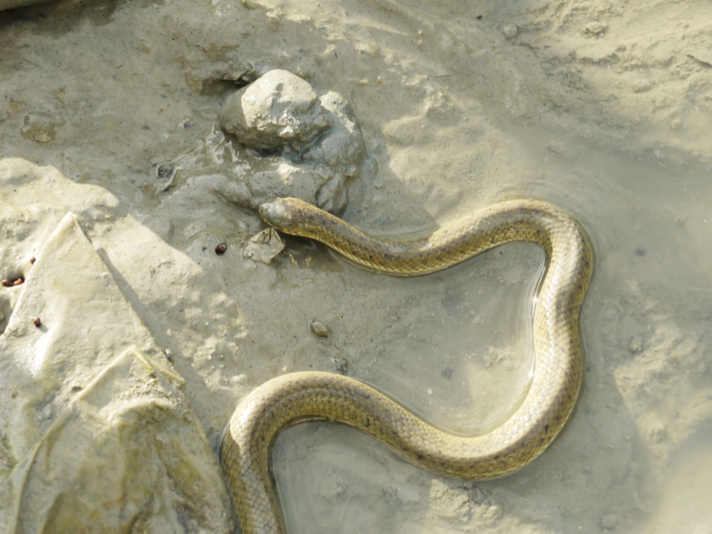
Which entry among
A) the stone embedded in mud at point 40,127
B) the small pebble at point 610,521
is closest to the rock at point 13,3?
the stone embedded in mud at point 40,127

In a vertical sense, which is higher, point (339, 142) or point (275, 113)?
point (275, 113)

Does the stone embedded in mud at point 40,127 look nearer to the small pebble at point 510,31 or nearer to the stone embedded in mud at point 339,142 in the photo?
the stone embedded in mud at point 339,142

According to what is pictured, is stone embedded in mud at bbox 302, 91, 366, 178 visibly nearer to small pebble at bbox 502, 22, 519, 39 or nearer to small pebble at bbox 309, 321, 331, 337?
small pebble at bbox 309, 321, 331, 337

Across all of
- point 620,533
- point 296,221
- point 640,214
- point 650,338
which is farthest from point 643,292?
point 296,221

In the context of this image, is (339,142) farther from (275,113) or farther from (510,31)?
(510,31)

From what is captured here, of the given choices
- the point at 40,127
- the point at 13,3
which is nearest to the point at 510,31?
the point at 40,127

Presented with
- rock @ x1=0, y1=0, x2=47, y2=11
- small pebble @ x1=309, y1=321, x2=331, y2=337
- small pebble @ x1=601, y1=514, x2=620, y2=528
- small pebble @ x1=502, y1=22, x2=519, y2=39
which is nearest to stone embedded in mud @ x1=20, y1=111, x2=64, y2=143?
rock @ x1=0, y1=0, x2=47, y2=11

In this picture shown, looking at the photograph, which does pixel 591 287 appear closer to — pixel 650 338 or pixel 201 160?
pixel 650 338
